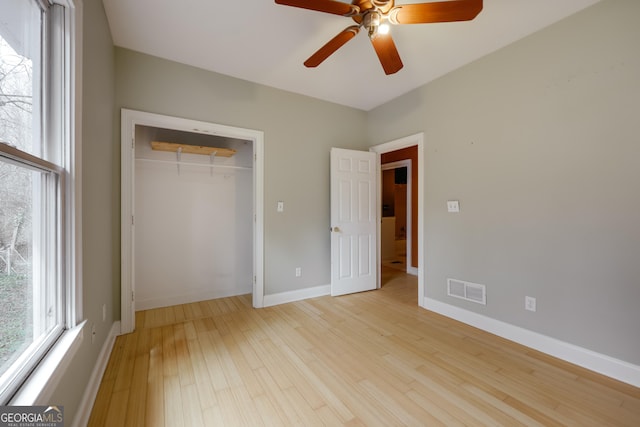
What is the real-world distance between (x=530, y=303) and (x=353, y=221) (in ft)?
6.74

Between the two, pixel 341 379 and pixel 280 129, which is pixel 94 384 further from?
pixel 280 129

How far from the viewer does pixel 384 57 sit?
6.37 ft

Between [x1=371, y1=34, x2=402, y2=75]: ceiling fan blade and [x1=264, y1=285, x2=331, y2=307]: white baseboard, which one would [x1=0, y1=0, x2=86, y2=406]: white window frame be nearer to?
[x1=371, y1=34, x2=402, y2=75]: ceiling fan blade

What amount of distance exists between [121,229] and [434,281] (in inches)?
131

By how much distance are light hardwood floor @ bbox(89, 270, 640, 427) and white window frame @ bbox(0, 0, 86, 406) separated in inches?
26.5

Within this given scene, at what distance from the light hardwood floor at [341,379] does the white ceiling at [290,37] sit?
2.68 metres

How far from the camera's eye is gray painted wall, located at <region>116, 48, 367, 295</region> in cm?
256

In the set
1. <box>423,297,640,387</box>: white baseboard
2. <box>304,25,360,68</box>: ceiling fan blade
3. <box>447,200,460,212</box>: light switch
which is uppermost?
<box>304,25,360,68</box>: ceiling fan blade

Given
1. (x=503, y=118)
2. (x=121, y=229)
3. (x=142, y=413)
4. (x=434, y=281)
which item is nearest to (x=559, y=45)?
(x=503, y=118)

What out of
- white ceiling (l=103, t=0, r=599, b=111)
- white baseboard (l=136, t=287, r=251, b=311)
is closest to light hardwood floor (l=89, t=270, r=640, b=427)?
white baseboard (l=136, t=287, r=251, b=311)

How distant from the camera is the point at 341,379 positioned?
1801 mm

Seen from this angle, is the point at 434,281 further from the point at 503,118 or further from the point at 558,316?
the point at 503,118

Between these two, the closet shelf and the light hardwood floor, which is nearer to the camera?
the light hardwood floor

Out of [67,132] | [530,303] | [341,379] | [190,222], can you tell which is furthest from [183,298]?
[530,303]
